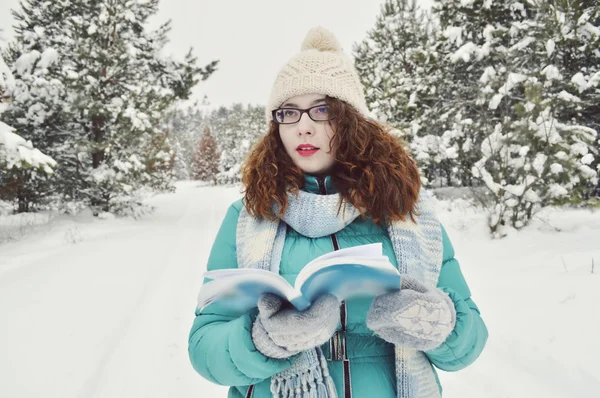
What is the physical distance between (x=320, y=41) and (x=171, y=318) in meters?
4.01

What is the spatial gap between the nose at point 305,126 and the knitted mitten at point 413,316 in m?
0.74

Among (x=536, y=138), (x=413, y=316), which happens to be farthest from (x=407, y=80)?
(x=413, y=316)

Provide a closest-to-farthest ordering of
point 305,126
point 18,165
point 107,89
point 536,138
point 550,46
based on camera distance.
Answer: point 305,126, point 18,165, point 536,138, point 550,46, point 107,89

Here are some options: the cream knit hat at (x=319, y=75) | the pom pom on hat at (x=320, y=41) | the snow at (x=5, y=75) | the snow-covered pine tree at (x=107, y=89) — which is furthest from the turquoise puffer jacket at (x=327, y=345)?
the snow-covered pine tree at (x=107, y=89)

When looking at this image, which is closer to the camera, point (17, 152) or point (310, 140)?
point (310, 140)

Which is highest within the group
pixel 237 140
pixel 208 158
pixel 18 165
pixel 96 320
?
pixel 18 165

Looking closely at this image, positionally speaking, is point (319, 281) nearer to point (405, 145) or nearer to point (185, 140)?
point (405, 145)

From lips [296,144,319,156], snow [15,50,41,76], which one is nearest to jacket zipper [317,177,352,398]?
lips [296,144,319,156]

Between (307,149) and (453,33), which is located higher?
(453,33)

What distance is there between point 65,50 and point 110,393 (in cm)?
1192

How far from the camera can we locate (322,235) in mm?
1457

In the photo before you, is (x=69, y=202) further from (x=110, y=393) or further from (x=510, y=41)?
(x=510, y=41)

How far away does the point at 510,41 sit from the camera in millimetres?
8430

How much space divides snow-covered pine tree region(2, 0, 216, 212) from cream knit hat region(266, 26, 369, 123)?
11.0 meters
